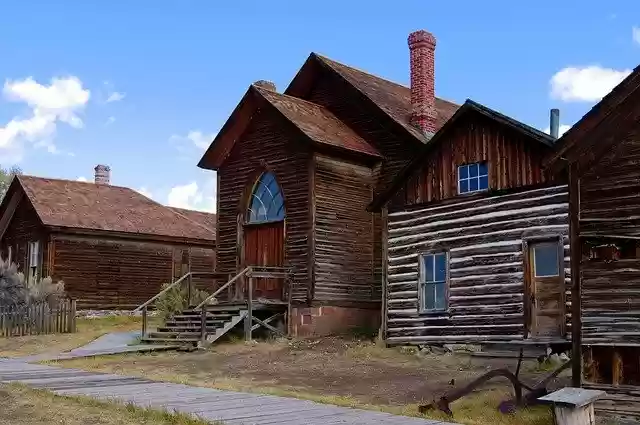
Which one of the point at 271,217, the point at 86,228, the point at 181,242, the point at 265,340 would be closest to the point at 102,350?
the point at 265,340

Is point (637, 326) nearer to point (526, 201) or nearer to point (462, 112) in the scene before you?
point (526, 201)

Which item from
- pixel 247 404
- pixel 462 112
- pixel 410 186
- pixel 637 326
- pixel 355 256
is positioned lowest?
pixel 247 404

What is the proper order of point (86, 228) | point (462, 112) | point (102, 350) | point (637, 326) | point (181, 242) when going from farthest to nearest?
1. point (181, 242)
2. point (86, 228)
3. point (102, 350)
4. point (462, 112)
5. point (637, 326)

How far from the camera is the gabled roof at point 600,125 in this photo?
1142 cm

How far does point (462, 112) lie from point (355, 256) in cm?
618

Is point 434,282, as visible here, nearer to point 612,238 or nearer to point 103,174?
point 612,238

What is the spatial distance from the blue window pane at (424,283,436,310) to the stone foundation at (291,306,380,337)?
Result: 327 cm

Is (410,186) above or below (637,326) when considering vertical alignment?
above

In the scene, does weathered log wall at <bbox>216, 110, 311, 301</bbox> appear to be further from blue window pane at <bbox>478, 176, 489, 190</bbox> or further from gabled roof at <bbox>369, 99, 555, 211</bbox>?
blue window pane at <bbox>478, 176, 489, 190</bbox>

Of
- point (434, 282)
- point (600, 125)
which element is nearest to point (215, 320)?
point (434, 282)

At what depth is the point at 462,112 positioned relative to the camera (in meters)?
18.1

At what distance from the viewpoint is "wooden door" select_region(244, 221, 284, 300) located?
74.8ft

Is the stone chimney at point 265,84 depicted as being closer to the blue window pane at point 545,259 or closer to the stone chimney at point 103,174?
the blue window pane at point 545,259

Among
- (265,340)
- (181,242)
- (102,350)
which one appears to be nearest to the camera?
(102,350)
